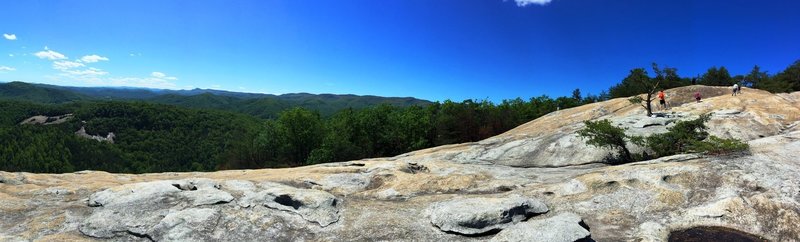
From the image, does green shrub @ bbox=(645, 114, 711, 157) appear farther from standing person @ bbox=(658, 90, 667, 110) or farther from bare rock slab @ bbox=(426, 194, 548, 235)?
standing person @ bbox=(658, 90, 667, 110)

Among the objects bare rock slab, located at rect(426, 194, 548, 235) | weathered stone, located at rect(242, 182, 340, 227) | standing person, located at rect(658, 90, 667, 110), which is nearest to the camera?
bare rock slab, located at rect(426, 194, 548, 235)

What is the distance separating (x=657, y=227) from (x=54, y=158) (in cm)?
19476

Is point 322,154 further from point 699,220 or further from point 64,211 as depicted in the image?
point 699,220

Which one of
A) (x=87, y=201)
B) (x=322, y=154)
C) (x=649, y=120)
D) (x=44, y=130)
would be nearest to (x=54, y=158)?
(x=44, y=130)

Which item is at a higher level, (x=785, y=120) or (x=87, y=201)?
(x=785, y=120)

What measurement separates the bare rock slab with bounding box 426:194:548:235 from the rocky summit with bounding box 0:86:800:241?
0.04m

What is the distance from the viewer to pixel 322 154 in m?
74.5

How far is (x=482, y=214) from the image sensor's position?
44.2 feet

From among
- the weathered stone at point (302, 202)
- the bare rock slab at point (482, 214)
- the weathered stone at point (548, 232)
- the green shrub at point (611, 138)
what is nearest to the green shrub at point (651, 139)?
the green shrub at point (611, 138)

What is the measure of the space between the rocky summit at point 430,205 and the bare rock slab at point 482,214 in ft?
0.14

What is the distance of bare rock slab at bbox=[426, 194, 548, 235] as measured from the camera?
522 inches

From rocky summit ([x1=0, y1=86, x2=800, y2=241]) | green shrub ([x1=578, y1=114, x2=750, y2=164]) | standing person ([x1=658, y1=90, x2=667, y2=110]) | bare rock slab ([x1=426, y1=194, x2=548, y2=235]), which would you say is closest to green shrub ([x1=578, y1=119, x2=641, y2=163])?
green shrub ([x1=578, y1=114, x2=750, y2=164])

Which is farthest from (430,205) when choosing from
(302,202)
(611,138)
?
(611,138)

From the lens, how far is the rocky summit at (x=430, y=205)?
12844mm
